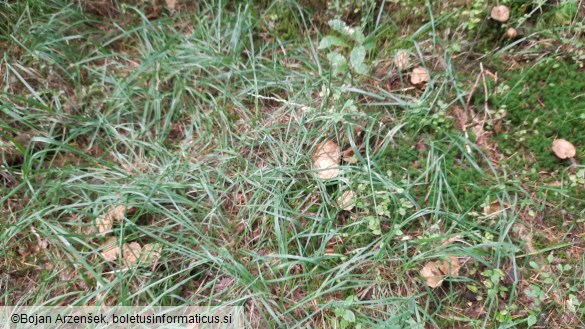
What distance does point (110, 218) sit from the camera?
219cm

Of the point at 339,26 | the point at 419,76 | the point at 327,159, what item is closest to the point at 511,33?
the point at 419,76

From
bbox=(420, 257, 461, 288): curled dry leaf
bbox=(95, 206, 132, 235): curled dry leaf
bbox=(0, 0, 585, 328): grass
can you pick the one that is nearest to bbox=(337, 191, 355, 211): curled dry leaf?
bbox=(0, 0, 585, 328): grass

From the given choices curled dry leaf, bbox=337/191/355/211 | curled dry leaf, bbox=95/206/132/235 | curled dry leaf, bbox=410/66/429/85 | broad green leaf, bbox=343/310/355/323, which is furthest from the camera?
curled dry leaf, bbox=410/66/429/85

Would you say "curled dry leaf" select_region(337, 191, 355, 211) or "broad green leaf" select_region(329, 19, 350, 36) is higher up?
"broad green leaf" select_region(329, 19, 350, 36)

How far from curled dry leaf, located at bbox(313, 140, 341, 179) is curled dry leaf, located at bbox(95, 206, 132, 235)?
0.99m

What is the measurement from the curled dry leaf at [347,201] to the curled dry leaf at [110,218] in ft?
3.50

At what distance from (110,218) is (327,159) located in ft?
3.72

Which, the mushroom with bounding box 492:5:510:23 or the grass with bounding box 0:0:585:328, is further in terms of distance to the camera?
the mushroom with bounding box 492:5:510:23

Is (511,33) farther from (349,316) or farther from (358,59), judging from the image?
(349,316)

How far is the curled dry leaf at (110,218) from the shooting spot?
2178mm

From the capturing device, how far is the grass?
75.9 inches

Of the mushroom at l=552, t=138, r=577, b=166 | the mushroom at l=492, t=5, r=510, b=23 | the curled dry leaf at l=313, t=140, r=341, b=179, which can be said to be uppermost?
the mushroom at l=492, t=5, r=510, b=23

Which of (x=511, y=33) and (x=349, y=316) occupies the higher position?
(x=511, y=33)

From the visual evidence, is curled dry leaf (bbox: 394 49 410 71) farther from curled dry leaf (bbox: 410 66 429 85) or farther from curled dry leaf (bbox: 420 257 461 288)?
curled dry leaf (bbox: 420 257 461 288)
